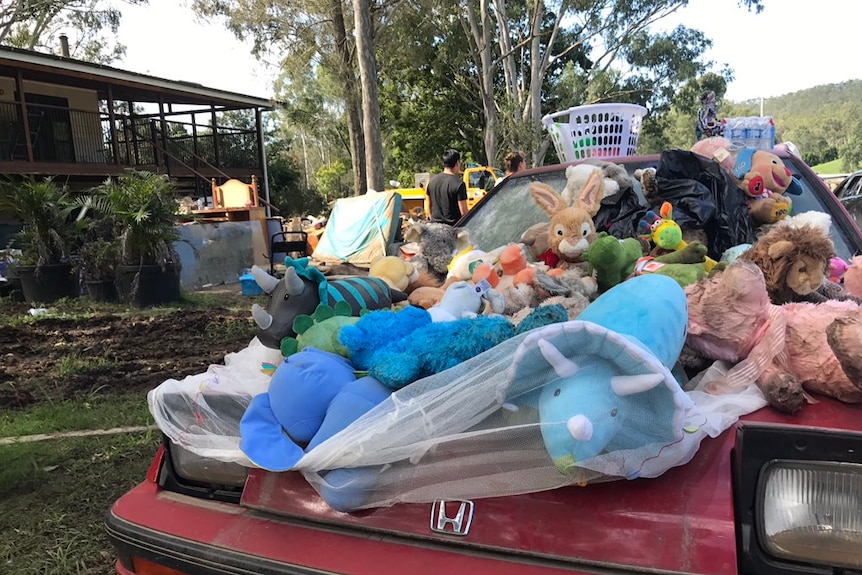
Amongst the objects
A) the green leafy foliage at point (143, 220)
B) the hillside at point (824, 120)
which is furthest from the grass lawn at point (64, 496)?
the hillside at point (824, 120)

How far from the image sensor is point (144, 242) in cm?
913

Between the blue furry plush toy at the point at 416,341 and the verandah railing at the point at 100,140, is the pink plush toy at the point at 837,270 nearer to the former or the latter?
the blue furry plush toy at the point at 416,341

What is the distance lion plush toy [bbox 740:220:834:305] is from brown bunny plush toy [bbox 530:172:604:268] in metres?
0.75

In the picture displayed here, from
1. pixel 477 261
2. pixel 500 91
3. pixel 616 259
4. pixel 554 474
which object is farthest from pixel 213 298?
pixel 500 91

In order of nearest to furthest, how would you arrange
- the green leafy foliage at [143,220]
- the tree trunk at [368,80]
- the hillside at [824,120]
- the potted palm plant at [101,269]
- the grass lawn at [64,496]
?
the grass lawn at [64,496]
the green leafy foliage at [143,220]
the potted palm plant at [101,269]
the tree trunk at [368,80]
the hillside at [824,120]

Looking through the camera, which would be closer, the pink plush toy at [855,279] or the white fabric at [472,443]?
the white fabric at [472,443]

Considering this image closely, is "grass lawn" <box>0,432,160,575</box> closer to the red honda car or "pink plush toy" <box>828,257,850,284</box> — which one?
the red honda car

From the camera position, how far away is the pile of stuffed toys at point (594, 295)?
154cm

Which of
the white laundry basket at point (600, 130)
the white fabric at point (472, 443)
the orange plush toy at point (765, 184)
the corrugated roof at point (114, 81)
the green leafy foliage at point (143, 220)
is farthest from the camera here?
the corrugated roof at point (114, 81)

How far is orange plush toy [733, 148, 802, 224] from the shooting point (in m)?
2.85

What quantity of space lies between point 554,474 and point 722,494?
13.0 inches

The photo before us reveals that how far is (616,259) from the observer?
7.28 ft

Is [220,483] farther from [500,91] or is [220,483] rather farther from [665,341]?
[500,91]

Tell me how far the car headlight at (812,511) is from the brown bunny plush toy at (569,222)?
4.71 ft
